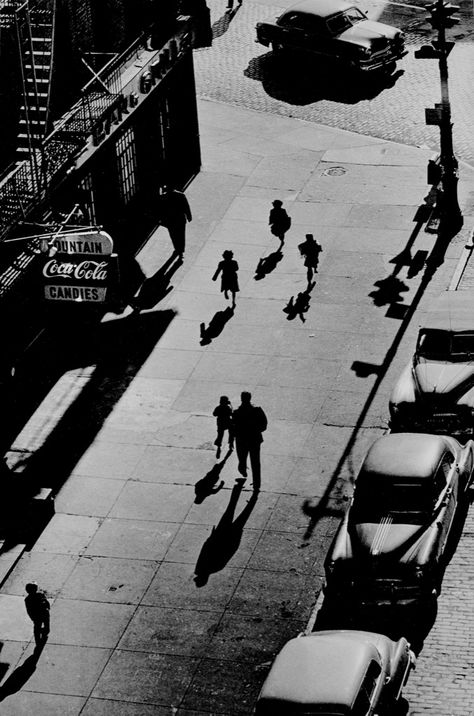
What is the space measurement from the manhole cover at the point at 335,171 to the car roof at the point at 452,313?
372 inches

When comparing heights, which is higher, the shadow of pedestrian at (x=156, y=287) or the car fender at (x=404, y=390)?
the car fender at (x=404, y=390)

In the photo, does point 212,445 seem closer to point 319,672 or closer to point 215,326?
point 215,326

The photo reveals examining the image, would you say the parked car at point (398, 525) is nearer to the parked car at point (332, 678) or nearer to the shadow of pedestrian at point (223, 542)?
the parked car at point (332, 678)

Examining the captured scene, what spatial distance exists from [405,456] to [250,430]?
2773mm

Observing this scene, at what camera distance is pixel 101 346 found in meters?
A: 25.5

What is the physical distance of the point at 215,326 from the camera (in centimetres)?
2577

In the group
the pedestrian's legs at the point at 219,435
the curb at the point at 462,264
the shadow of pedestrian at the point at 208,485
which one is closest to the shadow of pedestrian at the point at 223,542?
the shadow of pedestrian at the point at 208,485

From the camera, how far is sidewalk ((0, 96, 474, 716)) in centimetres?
1691

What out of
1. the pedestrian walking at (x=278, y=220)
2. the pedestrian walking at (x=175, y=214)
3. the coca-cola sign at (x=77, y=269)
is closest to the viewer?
the coca-cola sign at (x=77, y=269)

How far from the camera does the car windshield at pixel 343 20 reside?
3759 cm

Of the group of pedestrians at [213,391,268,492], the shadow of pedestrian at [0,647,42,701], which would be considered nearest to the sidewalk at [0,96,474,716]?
the shadow of pedestrian at [0,647,42,701]

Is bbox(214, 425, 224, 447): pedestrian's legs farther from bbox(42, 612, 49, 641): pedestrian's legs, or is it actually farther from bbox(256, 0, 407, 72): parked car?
bbox(256, 0, 407, 72): parked car

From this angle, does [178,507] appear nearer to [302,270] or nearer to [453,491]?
[453,491]

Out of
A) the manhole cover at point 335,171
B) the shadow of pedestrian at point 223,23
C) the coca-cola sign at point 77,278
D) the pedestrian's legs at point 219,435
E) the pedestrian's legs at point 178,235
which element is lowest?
the manhole cover at point 335,171
